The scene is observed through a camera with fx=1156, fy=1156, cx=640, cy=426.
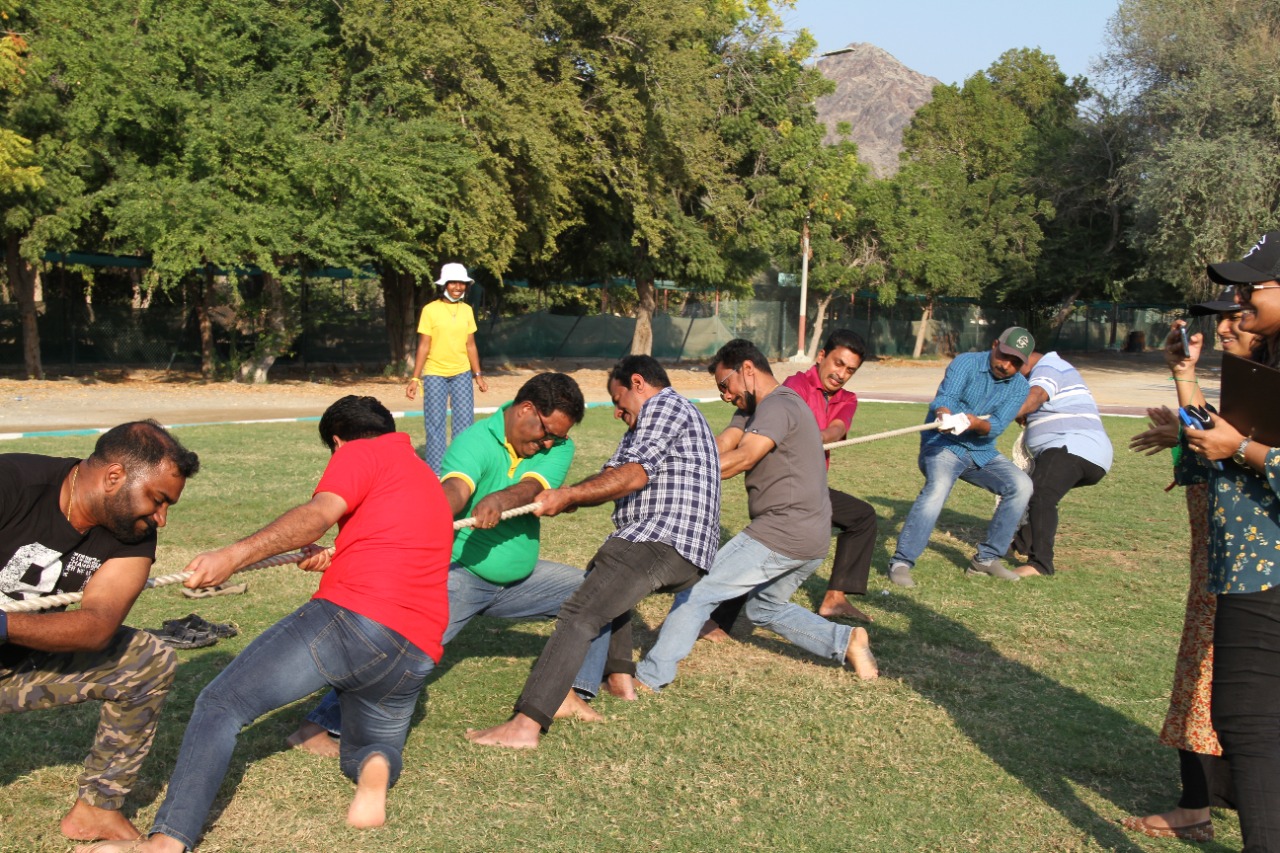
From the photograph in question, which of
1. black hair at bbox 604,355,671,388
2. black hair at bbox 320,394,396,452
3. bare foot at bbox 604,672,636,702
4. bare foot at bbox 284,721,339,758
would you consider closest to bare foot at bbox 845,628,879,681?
bare foot at bbox 604,672,636,702

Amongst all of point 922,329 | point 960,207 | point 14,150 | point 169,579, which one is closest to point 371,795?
point 169,579

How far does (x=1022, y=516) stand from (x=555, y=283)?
2963 cm

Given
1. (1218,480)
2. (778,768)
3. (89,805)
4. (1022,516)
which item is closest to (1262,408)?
(1218,480)

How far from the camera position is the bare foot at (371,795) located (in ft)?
13.0

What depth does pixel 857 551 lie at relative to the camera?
22.9 ft

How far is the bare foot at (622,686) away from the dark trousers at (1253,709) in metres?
2.61

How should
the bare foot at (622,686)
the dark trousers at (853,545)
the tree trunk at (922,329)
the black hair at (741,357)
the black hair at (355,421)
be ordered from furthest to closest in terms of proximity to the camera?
the tree trunk at (922,329), the dark trousers at (853,545), the black hair at (741,357), the bare foot at (622,686), the black hair at (355,421)

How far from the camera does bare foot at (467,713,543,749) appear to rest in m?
4.68

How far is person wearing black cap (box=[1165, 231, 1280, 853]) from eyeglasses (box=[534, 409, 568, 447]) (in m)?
2.42

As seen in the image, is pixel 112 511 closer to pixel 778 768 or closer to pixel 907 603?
pixel 778 768

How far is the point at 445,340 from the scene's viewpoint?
A: 10594 mm

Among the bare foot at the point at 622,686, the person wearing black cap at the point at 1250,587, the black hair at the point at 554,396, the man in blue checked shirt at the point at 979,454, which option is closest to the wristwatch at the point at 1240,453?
the person wearing black cap at the point at 1250,587

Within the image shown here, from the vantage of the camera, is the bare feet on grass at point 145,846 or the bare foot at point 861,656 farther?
the bare foot at point 861,656

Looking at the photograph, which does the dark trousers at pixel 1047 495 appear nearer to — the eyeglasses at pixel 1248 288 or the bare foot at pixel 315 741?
the eyeglasses at pixel 1248 288
